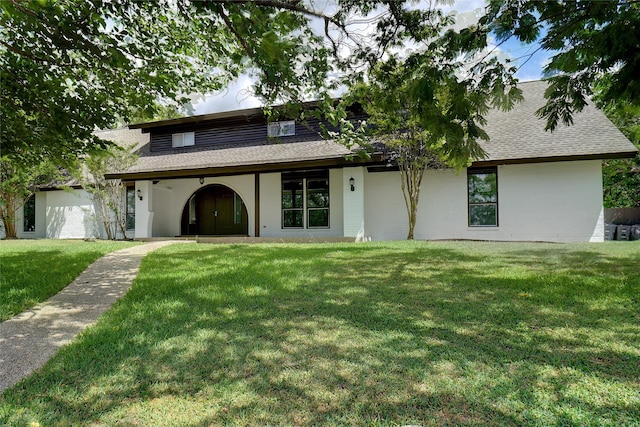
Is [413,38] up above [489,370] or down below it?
above

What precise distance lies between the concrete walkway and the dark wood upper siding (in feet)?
29.9

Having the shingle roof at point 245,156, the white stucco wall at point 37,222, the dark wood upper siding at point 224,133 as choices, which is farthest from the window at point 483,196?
the white stucco wall at point 37,222

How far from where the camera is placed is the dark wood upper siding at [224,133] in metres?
14.8

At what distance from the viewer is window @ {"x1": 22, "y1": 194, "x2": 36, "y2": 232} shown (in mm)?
17250

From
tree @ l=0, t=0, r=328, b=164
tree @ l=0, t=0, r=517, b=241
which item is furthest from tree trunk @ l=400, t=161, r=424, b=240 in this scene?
tree @ l=0, t=0, r=328, b=164

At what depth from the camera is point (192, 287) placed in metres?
5.27

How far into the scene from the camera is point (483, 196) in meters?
11.9

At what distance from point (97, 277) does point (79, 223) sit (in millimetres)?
11968

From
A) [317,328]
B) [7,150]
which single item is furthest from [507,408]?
[7,150]

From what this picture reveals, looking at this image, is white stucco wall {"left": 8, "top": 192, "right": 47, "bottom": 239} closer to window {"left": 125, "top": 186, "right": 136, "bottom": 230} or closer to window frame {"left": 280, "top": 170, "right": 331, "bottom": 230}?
Answer: window {"left": 125, "top": 186, "right": 136, "bottom": 230}

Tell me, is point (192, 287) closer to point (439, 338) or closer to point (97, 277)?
point (97, 277)

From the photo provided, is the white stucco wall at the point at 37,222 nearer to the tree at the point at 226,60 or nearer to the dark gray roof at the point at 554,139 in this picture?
the tree at the point at 226,60

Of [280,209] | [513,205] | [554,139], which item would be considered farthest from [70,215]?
[554,139]

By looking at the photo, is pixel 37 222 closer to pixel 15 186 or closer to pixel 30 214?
pixel 30 214
